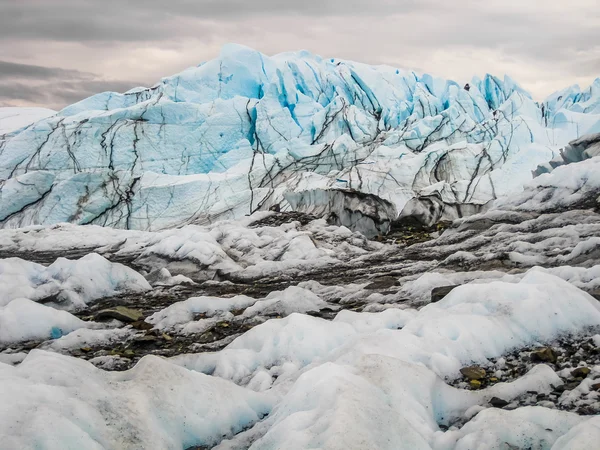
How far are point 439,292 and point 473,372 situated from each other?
9.52 feet

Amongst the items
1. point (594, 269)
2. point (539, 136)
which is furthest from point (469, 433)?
point (539, 136)

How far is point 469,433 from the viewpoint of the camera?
155 inches

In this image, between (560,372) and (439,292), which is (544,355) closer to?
(560,372)

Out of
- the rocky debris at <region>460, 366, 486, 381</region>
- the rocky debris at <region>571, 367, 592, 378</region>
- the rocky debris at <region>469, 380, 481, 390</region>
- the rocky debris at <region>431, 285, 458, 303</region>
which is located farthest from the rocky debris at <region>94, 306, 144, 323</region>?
the rocky debris at <region>571, 367, 592, 378</region>

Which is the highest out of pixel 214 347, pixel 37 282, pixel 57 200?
pixel 214 347

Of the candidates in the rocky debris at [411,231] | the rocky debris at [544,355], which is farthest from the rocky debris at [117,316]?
the rocky debris at [411,231]

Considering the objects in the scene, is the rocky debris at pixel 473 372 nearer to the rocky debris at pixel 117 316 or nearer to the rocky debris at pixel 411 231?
the rocky debris at pixel 117 316

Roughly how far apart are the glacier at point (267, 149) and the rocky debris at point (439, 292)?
12.2m

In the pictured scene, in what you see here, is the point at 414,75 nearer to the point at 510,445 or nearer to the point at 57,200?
the point at 57,200

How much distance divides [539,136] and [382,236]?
2555 cm

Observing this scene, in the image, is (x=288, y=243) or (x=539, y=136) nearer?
(x=288, y=243)

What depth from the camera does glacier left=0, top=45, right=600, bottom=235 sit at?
29391 millimetres

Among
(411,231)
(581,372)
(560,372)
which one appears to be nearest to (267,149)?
(411,231)

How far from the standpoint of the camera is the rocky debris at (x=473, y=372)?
207 inches
